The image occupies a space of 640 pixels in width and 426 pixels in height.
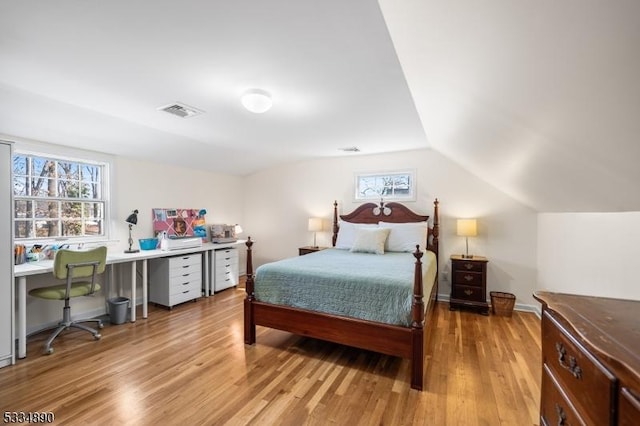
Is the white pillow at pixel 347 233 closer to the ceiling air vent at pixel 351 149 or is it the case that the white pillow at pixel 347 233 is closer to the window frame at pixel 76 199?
the ceiling air vent at pixel 351 149

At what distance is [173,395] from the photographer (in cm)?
199

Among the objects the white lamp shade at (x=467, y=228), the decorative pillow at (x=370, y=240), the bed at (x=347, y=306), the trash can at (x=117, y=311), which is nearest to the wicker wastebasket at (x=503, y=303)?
the white lamp shade at (x=467, y=228)

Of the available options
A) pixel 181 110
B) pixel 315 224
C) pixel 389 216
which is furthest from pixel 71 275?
pixel 389 216

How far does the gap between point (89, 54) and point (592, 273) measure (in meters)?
3.83

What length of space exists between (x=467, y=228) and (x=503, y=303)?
1004 millimetres

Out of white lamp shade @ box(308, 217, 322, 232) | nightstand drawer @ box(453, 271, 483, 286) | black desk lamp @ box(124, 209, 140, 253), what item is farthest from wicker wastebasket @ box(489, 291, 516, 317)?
black desk lamp @ box(124, 209, 140, 253)

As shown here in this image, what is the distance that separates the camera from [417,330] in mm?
2082

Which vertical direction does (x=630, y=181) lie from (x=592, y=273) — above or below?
above

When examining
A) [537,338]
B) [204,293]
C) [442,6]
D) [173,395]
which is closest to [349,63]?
[442,6]

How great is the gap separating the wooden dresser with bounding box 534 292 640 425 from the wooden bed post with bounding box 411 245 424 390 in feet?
2.86

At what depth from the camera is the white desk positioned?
8.08ft

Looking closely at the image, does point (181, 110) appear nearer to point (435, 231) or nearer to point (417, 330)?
point (417, 330)

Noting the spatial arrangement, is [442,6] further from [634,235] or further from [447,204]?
[447,204]

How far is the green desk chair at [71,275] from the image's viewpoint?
262cm
